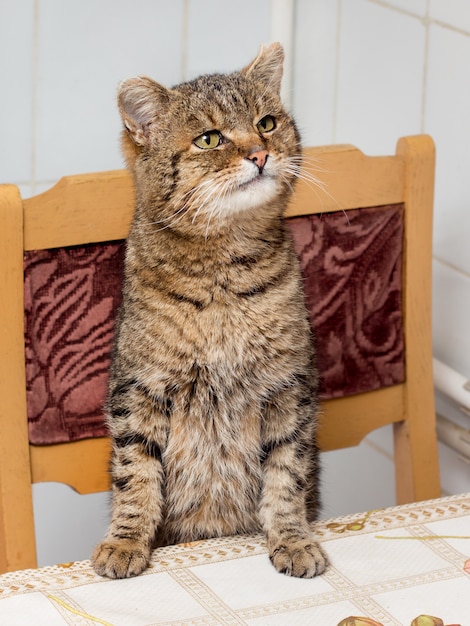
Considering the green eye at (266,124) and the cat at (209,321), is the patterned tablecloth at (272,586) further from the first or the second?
the green eye at (266,124)

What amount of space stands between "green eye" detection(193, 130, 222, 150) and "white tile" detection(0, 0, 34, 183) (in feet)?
2.63

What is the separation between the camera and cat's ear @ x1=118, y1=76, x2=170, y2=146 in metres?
1.13

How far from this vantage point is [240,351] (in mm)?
1158

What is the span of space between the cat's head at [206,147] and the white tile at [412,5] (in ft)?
1.64

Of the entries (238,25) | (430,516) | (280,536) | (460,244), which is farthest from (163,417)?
(238,25)

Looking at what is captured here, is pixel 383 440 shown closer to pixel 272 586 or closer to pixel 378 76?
pixel 378 76

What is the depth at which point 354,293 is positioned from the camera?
143 centimetres

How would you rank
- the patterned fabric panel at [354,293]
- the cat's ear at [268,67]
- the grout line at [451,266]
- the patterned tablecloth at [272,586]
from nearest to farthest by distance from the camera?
the patterned tablecloth at [272,586] → the cat's ear at [268,67] → the patterned fabric panel at [354,293] → the grout line at [451,266]

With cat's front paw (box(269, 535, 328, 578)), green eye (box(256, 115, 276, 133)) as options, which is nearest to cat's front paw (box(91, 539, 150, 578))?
cat's front paw (box(269, 535, 328, 578))

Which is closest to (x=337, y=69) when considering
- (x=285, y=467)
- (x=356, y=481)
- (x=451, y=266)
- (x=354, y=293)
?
(x=451, y=266)

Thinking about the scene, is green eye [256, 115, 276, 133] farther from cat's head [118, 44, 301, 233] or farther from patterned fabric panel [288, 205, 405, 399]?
patterned fabric panel [288, 205, 405, 399]

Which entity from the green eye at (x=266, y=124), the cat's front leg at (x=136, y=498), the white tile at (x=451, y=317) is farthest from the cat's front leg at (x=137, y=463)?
the white tile at (x=451, y=317)

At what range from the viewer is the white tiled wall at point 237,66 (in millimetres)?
Answer: 1576

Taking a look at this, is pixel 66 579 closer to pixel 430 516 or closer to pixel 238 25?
pixel 430 516
